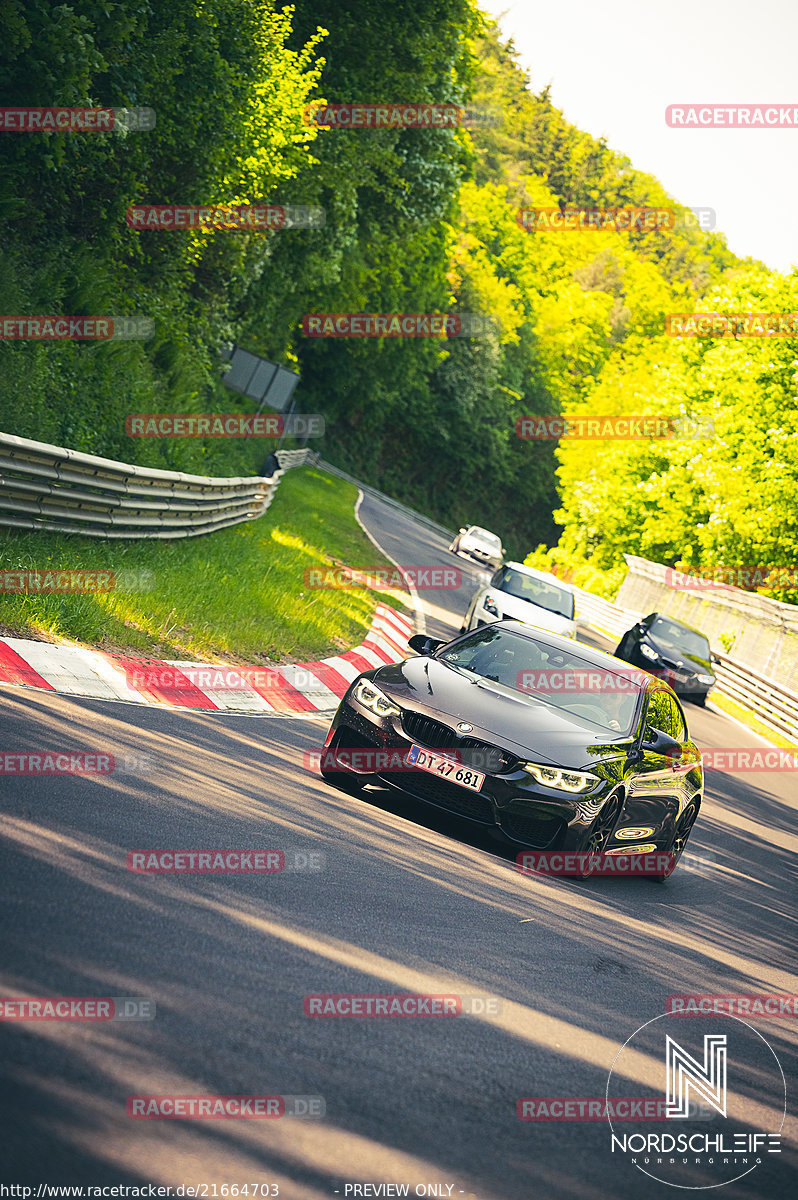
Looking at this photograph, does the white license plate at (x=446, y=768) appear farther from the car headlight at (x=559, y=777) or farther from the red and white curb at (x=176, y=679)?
the red and white curb at (x=176, y=679)

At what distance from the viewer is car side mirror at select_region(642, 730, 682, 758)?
30.4 ft

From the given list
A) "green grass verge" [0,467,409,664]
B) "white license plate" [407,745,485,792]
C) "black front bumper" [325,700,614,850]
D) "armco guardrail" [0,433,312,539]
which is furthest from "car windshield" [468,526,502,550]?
"white license plate" [407,745,485,792]

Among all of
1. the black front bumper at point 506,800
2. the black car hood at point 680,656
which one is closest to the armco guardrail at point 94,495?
the black front bumper at point 506,800

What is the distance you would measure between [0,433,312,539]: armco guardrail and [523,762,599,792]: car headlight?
16.6ft

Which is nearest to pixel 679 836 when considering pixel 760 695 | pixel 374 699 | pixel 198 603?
pixel 374 699

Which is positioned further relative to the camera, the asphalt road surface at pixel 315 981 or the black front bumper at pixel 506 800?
the black front bumper at pixel 506 800

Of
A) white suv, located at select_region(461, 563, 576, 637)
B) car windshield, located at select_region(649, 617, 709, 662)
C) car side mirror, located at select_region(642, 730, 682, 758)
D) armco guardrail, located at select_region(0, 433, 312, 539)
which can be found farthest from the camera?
car windshield, located at select_region(649, 617, 709, 662)

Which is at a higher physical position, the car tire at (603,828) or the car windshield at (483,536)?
the car windshield at (483,536)

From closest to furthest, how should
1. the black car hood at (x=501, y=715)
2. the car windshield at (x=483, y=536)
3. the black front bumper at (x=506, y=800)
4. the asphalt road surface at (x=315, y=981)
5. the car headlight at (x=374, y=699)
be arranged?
the asphalt road surface at (x=315, y=981) → the black front bumper at (x=506, y=800) → the black car hood at (x=501, y=715) → the car headlight at (x=374, y=699) → the car windshield at (x=483, y=536)

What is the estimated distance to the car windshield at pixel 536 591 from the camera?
1914 centimetres

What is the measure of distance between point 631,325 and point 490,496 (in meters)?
19.2

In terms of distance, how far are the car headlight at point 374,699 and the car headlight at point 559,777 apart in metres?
1.02

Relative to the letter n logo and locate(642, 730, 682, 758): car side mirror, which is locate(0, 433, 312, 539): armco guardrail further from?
the letter n logo

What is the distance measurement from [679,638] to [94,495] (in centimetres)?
1851
